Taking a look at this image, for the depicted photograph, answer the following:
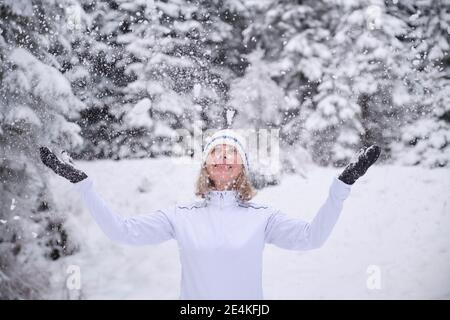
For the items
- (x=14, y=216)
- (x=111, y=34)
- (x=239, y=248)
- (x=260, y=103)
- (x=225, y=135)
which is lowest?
(x=239, y=248)

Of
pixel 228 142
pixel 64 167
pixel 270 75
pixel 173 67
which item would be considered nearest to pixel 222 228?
pixel 228 142

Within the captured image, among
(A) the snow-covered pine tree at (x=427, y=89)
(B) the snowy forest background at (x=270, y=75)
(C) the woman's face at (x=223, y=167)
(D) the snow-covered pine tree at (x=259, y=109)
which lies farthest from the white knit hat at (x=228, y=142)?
(A) the snow-covered pine tree at (x=427, y=89)

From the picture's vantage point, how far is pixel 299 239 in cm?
183

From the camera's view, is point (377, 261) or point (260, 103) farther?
point (260, 103)

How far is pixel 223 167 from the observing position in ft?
6.57

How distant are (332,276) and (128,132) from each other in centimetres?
383

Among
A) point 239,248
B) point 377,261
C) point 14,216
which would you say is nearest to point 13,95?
point 14,216

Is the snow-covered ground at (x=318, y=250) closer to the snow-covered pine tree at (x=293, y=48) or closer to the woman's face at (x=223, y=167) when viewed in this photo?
the snow-covered pine tree at (x=293, y=48)

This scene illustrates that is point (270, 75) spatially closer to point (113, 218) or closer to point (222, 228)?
point (222, 228)

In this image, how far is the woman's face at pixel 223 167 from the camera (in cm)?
198
